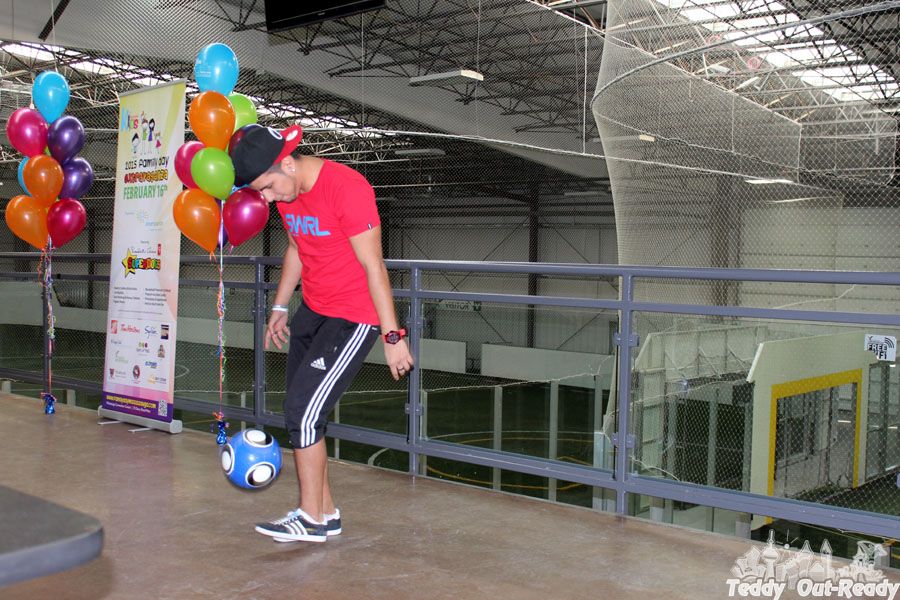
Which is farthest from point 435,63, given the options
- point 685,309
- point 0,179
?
point 0,179

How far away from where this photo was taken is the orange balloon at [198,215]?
453 cm

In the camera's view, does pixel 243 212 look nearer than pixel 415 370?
No

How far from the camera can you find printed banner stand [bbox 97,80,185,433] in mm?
5281

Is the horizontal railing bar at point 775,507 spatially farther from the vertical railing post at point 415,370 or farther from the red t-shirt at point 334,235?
the red t-shirt at point 334,235

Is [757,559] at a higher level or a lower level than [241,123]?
lower

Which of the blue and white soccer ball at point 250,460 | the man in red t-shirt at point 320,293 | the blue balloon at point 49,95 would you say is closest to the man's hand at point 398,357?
the man in red t-shirt at point 320,293

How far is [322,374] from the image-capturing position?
10.3 feet

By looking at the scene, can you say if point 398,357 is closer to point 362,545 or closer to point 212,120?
point 362,545

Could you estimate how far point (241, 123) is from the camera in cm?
478

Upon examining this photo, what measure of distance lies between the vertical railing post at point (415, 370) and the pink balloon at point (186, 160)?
151 centimetres

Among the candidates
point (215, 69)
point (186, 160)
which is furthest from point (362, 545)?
point (215, 69)

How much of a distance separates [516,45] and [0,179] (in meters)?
21.4

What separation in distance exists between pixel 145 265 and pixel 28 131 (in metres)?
1.41

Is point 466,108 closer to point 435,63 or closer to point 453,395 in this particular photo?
point 435,63
